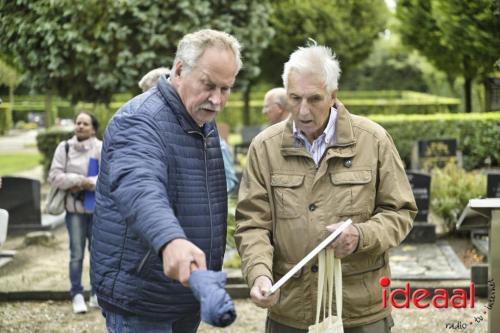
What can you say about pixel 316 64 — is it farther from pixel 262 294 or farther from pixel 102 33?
pixel 102 33

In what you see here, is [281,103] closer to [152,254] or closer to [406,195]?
[406,195]

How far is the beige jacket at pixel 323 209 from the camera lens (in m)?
3.32

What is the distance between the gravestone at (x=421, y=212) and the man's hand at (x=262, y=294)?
7.18 metres

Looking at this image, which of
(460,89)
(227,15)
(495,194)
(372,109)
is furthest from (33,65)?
(460,89)

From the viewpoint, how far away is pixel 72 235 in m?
7.19

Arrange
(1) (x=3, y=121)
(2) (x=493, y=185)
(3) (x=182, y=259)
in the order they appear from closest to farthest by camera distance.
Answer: (3) (x=182, y=259) < (2) (x=493, y=185) < (1) (x=3, y=121)

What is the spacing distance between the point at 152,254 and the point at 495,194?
25.0 feet

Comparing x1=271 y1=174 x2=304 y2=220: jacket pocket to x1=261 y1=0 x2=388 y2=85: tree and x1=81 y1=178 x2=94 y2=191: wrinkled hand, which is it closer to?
x1=81 y1=178 x2=94 y2=191: wrinkled hand

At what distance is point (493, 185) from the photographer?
973cm

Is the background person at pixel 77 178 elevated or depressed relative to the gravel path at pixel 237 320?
elevated

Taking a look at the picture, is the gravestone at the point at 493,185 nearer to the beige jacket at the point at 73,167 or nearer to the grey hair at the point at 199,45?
the beige jacket at the point at 73,167

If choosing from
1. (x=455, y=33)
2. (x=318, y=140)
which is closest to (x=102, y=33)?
(x=455, y=33)

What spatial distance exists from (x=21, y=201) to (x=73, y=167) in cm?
445

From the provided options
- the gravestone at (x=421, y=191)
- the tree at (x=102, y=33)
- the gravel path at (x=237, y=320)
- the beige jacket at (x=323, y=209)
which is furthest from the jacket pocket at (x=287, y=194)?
the tree at (x=102, y=33)
